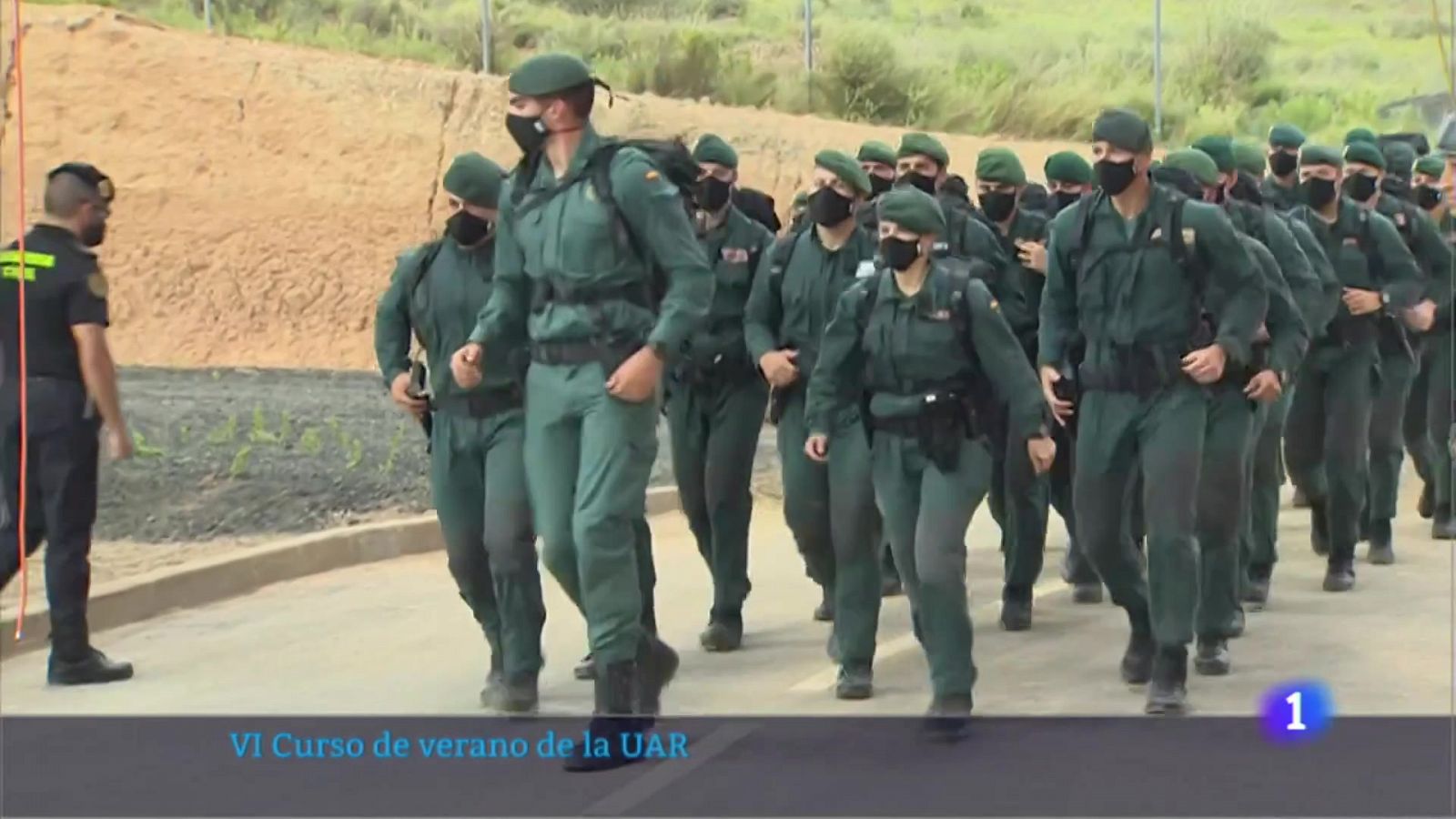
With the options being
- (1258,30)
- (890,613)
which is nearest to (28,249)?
(890,613)

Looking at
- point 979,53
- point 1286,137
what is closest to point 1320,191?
point 1286,137

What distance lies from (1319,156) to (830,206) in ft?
10.3

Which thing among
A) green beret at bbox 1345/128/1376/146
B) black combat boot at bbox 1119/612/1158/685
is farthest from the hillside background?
black combat boot at bbox 1119/612/1158/685

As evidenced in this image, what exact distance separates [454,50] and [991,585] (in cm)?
1386

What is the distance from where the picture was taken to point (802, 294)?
922cm

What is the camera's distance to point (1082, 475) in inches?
322

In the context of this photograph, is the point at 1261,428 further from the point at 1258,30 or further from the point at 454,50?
the point at 454,50

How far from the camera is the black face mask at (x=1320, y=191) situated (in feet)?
37.1

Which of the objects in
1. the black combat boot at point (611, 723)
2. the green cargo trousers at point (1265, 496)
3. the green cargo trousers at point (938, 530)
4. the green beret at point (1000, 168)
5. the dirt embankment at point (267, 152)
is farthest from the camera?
the dirt embankment at point (267, 152)

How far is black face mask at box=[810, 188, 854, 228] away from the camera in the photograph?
898cm

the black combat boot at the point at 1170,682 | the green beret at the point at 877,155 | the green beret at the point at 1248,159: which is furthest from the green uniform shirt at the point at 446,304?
the green beret at the point at 1248,159

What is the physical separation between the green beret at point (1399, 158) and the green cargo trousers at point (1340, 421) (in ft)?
9.30

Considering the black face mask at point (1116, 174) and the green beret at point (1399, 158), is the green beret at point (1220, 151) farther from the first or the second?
the green beret at point (1399, 158)

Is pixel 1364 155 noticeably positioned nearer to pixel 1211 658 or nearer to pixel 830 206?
pixel 1211 658
